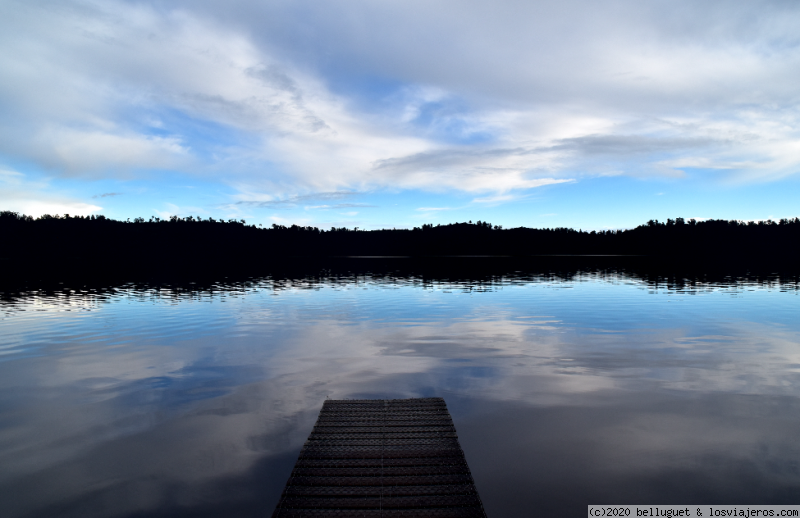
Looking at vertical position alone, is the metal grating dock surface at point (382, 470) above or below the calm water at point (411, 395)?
above

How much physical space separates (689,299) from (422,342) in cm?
3163

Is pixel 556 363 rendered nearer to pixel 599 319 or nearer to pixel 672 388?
pixel 672 388

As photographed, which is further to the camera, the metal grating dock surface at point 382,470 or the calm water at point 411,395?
the calm water at point 411,395

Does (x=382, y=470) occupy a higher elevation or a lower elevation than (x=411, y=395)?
higher

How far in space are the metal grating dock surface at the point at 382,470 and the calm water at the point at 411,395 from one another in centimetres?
80

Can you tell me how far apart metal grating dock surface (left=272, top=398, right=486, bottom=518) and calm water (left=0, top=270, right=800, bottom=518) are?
0.80 meters

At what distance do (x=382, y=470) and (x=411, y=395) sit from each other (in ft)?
19.9

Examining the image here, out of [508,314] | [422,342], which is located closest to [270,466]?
[422,342]

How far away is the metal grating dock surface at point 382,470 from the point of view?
8031mm

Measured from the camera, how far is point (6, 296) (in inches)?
1821

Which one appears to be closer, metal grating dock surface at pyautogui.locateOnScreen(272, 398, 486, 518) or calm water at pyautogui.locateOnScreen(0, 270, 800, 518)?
metal grating dock surface at pyautogui.locateOnScreen(272, 398, 486, 518)

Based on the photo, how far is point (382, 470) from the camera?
9234 millimetres

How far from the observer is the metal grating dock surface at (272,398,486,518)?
26.3ft

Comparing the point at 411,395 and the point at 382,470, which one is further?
the point at 411,395
